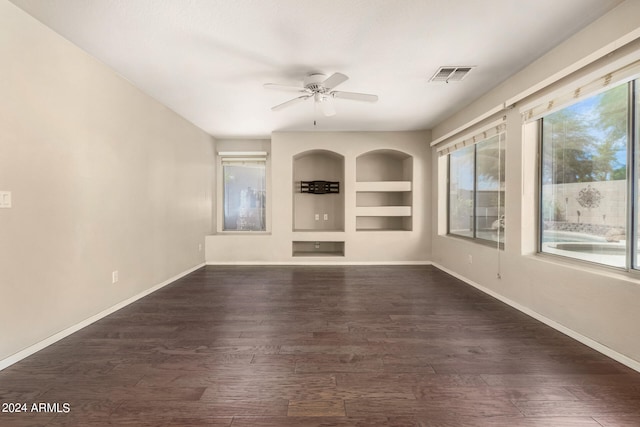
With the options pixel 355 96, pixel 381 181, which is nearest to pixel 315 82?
pixel 355 96

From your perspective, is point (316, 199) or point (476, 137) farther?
point (316, 199)

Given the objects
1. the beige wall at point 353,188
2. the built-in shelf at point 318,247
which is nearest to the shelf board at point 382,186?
the beige wall at point 353,188

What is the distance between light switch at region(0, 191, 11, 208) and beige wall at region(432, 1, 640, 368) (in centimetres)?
439

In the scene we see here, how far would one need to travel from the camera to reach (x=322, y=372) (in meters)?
1.95

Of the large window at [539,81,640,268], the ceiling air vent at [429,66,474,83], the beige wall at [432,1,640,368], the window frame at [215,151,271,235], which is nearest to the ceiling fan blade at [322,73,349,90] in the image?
the ceiling air vent at [429,66,474,83]

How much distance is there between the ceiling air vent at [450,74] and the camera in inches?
119

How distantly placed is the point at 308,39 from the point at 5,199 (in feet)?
8.42

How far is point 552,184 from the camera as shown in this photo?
9.70 feet

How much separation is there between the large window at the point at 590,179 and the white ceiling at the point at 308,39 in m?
0.71

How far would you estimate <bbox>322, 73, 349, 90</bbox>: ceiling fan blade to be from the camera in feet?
9.10

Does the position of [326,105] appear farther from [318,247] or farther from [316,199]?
[318,247]

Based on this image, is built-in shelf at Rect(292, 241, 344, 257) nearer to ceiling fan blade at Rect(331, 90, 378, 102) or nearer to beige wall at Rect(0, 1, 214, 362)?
beige wall at Rect(0, 1, 214, 362)

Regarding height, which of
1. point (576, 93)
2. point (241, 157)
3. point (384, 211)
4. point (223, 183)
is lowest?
point (384, 211)

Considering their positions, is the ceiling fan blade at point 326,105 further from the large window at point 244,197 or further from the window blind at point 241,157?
the large window at point 244,197
